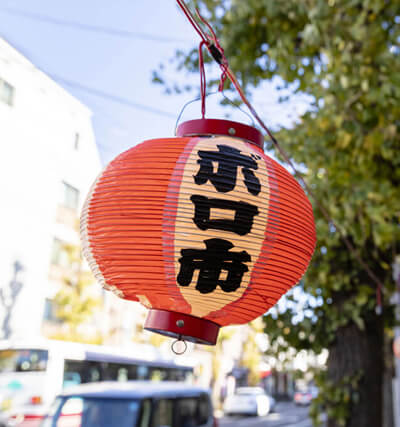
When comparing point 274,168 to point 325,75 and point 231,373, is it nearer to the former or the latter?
point 325,75

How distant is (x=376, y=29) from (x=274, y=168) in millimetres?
2605

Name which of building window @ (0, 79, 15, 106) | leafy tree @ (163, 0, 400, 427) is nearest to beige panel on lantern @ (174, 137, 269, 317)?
leafy tree @ (163, 0, 400, 427)

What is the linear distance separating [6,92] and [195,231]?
353 centimetres

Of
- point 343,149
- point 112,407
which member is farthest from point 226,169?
point 112,407

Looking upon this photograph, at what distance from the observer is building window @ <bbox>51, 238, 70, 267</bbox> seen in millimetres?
11906

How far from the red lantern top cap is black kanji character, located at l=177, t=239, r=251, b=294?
1.49 feet

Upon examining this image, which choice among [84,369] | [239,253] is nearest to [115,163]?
[239,253]

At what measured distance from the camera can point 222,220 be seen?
128 cm

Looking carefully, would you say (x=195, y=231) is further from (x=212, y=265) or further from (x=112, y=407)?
(x=112, y=407)

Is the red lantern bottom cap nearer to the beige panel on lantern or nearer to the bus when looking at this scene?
the beige panel on lantern

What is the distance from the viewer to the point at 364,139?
3666 millimetres

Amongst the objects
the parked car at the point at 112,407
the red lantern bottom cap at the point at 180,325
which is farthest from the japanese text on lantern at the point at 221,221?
the parked car at the point at 112,407

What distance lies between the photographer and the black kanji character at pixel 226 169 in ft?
4.31

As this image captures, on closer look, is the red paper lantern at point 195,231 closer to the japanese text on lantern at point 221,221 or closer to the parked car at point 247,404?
the japanese text on lantern at point 221,221
